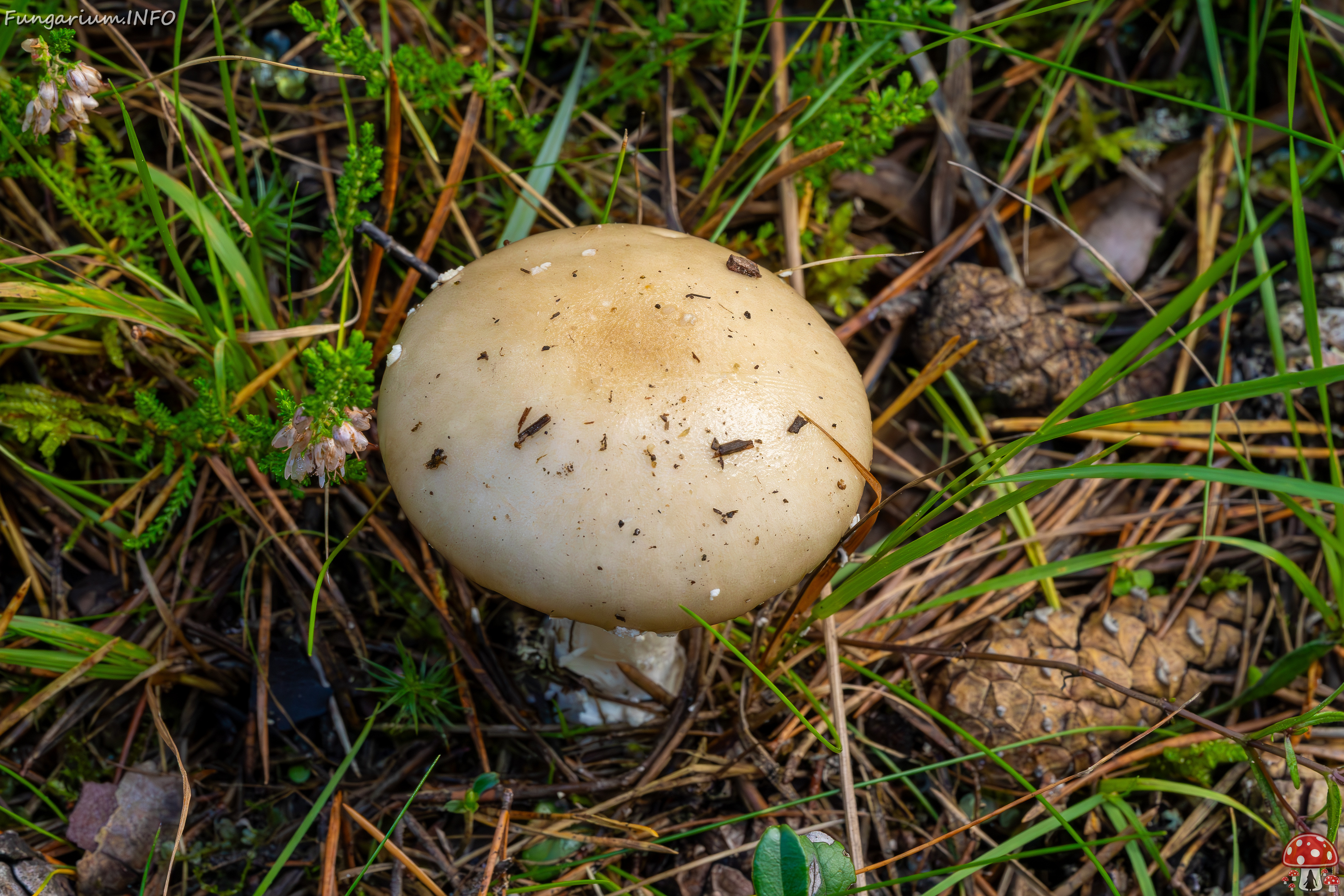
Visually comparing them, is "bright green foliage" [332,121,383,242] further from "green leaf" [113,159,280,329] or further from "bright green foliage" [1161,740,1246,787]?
"bright green foliage" [1161,740,1246,787]

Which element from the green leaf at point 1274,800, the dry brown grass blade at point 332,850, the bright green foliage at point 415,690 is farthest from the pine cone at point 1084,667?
the dry brown grass blade at point 332,850

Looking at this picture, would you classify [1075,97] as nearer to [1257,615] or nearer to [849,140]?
[849,140]

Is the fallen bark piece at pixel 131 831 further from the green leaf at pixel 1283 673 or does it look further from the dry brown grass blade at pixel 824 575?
the green leaf at pixel 1283 673

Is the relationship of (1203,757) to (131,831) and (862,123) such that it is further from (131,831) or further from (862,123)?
(131,831)

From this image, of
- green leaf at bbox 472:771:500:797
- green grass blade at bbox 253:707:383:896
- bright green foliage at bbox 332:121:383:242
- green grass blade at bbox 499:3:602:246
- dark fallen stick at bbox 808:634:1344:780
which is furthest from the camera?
green grass blade at bbox 499:3:602:246

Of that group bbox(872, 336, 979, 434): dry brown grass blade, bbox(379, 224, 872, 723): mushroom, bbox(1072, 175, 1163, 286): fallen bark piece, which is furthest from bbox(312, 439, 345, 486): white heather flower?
bbox(1072, 175, 1163, 286): fallen bark piece
